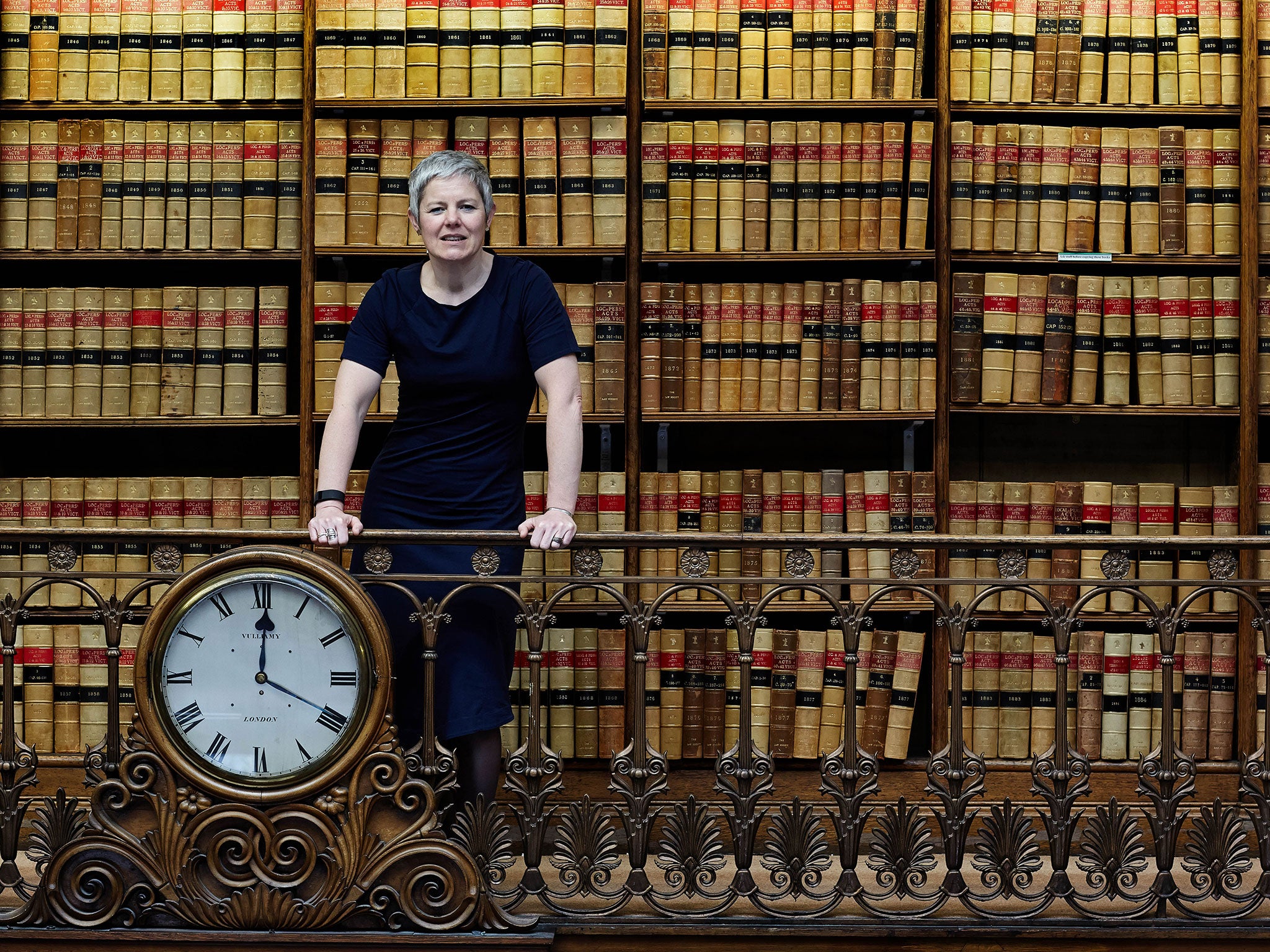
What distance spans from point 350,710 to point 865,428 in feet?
6.34

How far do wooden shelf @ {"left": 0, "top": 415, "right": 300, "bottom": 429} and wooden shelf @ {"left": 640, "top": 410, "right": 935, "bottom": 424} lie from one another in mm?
910

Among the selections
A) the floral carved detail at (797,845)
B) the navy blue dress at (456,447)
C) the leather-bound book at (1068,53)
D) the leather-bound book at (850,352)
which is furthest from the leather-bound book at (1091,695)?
the navy blue dress at (456,447)

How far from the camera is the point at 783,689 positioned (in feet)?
10.2

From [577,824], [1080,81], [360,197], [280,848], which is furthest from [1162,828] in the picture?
[360,197]

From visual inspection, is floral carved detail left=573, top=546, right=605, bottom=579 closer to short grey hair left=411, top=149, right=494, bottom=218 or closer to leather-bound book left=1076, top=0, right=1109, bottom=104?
short grey hair left=411, top=149, right=494, bottom=218

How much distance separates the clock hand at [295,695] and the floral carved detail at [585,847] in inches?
17.5

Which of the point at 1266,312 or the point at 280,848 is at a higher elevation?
the point at 1266,312

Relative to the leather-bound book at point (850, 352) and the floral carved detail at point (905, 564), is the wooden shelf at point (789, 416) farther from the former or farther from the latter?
the floral carved detail at point (905, 564)

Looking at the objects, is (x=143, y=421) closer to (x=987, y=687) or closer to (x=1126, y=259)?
(x=987, y=687)

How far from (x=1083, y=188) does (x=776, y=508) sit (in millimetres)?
1112

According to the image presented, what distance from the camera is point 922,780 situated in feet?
10.2

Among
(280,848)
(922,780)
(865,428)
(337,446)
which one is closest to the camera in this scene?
(280,848)

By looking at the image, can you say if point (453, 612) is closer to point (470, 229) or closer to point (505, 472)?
point (505, 472)

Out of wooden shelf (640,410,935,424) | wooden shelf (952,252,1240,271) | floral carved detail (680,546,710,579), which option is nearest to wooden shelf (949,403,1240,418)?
wooden shelf (640,410,935,424)
